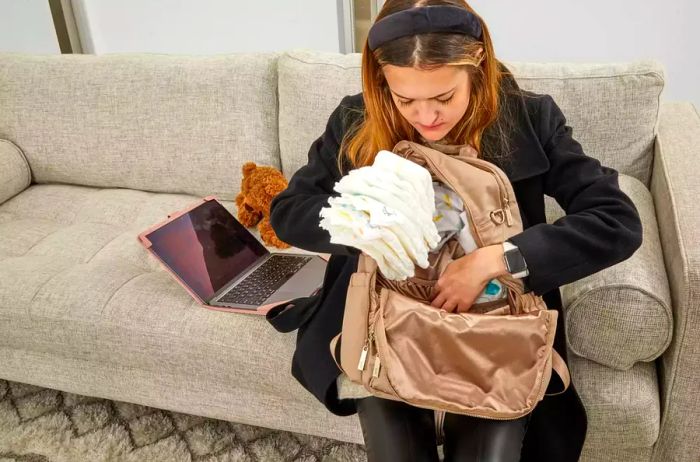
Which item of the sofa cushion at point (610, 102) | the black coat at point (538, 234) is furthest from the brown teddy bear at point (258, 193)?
the sofa cushion at point (610, 102)

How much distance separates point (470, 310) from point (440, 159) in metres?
0.24

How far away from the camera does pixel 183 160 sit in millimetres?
1830

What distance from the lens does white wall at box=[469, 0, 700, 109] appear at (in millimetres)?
2119

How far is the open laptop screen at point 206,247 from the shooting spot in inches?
55.6

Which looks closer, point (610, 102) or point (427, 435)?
point (427, 435)

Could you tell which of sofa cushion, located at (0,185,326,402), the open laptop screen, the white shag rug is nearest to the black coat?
sofa cushion, located at (0,185,326,402)

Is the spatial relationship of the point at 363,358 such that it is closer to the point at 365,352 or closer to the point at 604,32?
the point at 365,352

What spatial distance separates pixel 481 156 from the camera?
1065mm

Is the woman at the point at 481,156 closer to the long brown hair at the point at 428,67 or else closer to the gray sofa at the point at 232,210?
the long brown hair at the point at 428,67

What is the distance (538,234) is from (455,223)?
13cm

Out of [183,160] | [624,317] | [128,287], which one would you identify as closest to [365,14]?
[183,160]

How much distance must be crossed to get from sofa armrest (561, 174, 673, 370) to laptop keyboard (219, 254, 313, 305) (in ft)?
2.05

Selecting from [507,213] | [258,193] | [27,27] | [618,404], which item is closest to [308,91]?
[258,193]

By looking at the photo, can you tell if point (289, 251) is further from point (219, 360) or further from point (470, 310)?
point (470, 310)
